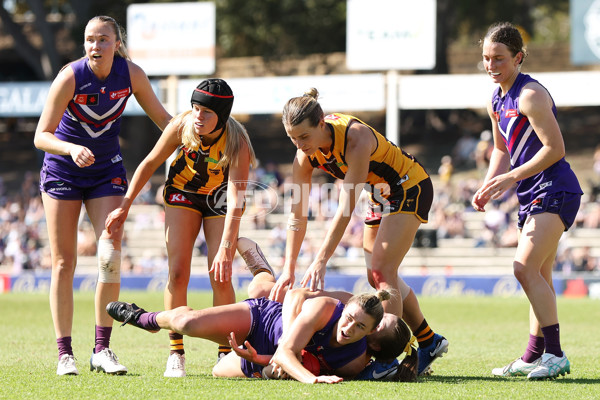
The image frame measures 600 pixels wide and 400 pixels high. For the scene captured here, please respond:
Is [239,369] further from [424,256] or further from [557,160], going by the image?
[424,256]

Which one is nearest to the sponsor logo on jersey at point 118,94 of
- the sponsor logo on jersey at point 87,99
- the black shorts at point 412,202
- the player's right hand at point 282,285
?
the sponsor logo on jersey at point 87,99

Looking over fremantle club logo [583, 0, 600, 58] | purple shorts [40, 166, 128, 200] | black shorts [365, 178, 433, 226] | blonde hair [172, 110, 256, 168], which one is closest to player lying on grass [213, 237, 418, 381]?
black shorts [365, 178, 433, 226]

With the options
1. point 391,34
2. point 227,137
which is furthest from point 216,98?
point 391,34

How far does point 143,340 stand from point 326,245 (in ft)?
13.1

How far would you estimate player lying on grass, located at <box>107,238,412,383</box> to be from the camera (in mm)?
5594

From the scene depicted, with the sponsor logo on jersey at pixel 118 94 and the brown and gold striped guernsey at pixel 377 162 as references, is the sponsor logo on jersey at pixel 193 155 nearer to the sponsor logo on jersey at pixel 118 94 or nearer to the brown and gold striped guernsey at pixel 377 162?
the sponsor logo on jersey at pixel 118 94

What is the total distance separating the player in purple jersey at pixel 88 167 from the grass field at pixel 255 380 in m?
0.50

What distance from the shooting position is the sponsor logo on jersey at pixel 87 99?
20.3ft

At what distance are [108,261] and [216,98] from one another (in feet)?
4.68

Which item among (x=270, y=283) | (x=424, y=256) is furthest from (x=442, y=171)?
(x=270, y=283)

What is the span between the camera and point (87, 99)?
6227mm

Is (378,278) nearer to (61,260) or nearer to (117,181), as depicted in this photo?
(117,181)

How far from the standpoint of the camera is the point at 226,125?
634 centimetres

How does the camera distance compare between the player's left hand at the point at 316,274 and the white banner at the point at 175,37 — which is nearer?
the player's left hand at the point at 316,274
